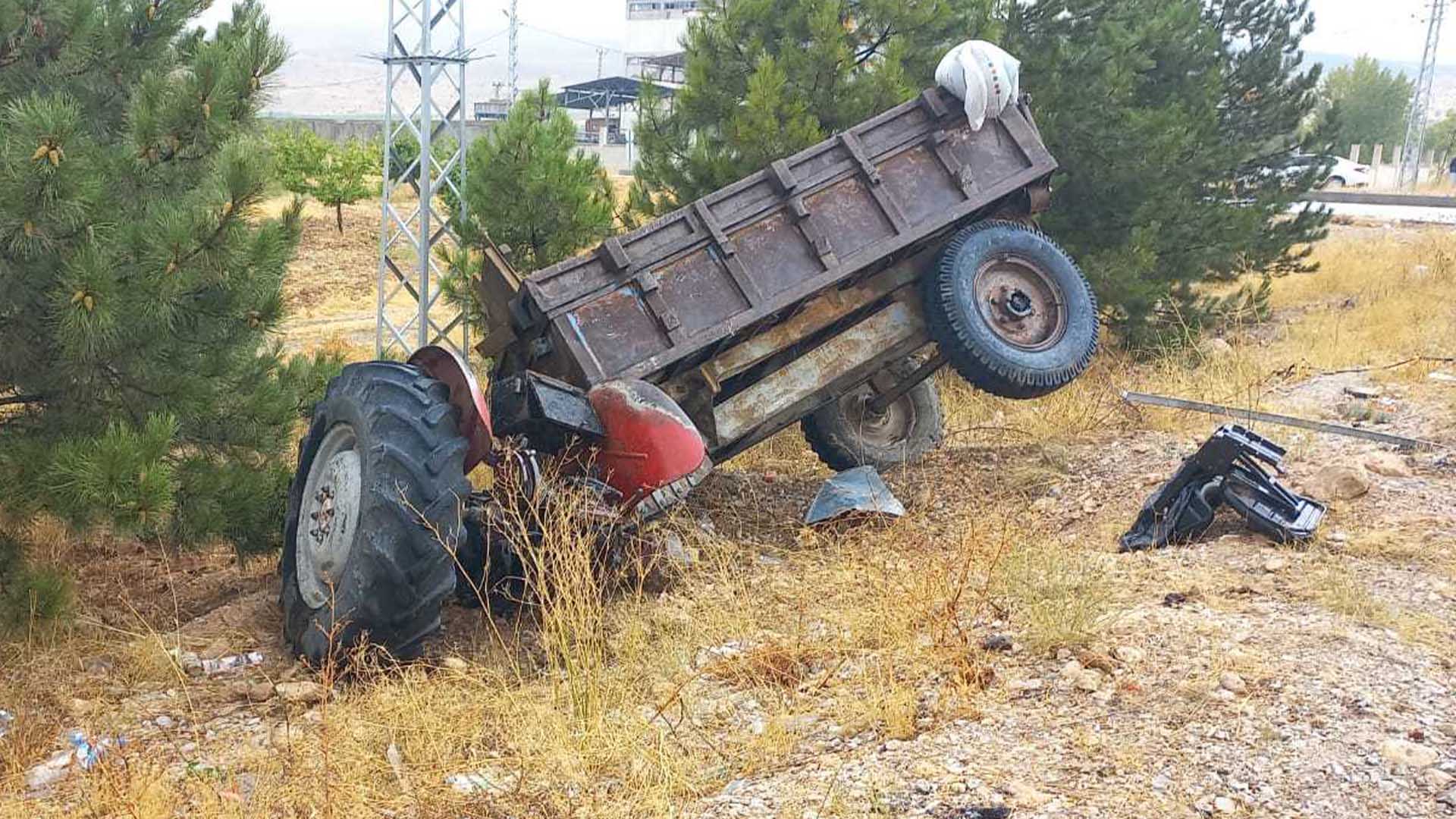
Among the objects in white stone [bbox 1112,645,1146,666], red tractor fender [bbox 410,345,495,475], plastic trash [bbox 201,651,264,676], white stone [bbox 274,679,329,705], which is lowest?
plastic trash [bbox 201,651,264,676]

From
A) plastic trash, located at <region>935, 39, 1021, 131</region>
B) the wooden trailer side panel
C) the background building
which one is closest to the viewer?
the wooden trailer side panel

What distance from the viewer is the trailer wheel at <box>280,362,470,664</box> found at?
16.0ft

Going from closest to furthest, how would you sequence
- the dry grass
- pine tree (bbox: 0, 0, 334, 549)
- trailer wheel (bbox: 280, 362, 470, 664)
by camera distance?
the dry grass, pine tree (bbox: 0, 0, 334, 549), trailer wheel (bbox: 280, 362, 470, 664)

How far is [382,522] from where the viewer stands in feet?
16.0

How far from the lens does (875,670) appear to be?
4.68m

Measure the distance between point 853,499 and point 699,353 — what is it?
1316 millimetres

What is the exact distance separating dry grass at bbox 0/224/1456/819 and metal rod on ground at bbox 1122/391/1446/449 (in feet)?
5.05

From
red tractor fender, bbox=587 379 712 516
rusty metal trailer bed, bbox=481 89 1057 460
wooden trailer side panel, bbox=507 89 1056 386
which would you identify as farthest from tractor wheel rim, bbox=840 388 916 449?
red tractor fender, bbox=587 379 712 516

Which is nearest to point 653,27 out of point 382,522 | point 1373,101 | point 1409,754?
point 1373,101

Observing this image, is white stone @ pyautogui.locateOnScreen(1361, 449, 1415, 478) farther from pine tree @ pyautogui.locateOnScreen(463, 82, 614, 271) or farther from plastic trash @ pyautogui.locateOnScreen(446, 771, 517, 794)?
pine tree @ pyautogui.locateOnScreen(463, 82, 614, 271)

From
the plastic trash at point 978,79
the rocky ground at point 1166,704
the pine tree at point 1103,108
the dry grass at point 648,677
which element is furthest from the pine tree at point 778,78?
the rocky ground at point 1166,704

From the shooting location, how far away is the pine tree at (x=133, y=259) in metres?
4.78

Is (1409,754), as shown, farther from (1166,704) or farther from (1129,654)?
(1129,654)

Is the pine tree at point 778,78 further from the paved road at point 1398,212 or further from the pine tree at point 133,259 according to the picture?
the paved road at point 1398,212
